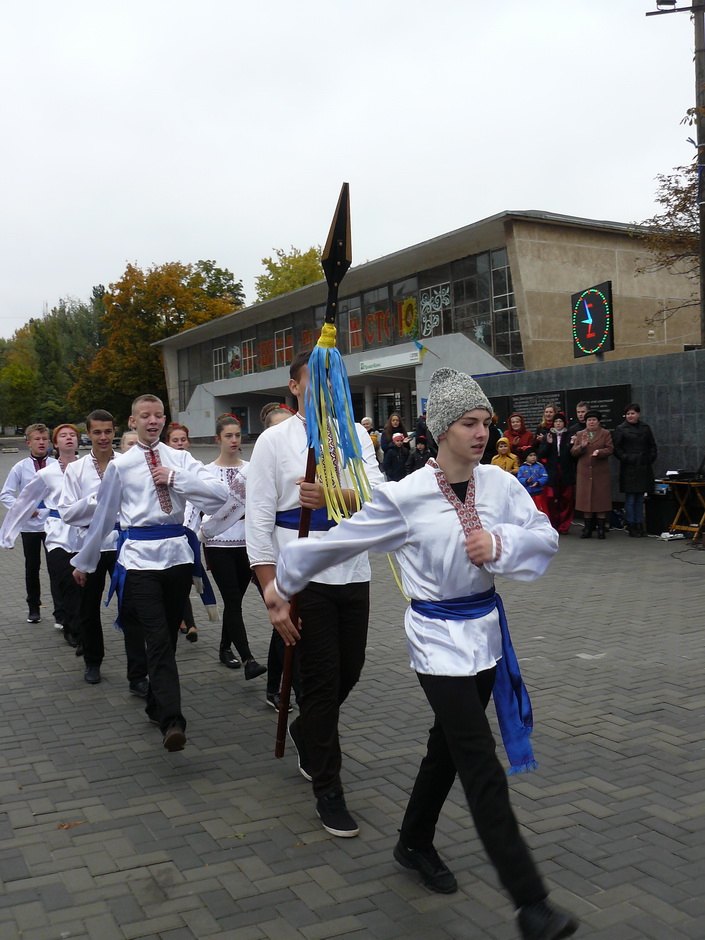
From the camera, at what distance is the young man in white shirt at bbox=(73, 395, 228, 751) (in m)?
5.38

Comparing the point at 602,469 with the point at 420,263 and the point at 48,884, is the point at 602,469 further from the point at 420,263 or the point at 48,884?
the point at 420,263

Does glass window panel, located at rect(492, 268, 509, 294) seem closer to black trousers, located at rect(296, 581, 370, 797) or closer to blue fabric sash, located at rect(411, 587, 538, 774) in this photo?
black trousers, located at rect(296, 581, 370, 797)

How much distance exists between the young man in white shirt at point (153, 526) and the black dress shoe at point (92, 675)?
119 centimetres

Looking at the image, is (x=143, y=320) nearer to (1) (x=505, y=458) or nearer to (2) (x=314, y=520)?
(1) (x=505, y=458)

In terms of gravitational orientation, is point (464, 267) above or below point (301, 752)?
above

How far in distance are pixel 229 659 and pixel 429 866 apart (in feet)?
12.8

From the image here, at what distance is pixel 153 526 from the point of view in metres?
5.54

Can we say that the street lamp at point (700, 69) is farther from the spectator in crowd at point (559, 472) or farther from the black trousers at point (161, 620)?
the black trousers at point (161, 620)

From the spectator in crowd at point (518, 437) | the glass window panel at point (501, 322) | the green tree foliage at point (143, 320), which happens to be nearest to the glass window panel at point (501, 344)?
the glass window panel at point (501, 322)

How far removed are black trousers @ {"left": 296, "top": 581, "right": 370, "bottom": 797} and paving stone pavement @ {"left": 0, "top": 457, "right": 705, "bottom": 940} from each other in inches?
11.9

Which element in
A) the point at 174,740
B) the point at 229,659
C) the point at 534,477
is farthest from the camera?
the point at 534,477

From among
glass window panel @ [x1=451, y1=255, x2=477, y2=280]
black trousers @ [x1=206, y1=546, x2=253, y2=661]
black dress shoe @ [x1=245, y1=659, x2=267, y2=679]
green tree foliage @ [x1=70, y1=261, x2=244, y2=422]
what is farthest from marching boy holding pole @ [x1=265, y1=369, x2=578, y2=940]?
green tree foliage @ [x1=70, y1=261, x2=244, y2=422]

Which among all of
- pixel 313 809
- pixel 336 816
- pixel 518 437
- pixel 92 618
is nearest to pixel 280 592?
pixel 336 816

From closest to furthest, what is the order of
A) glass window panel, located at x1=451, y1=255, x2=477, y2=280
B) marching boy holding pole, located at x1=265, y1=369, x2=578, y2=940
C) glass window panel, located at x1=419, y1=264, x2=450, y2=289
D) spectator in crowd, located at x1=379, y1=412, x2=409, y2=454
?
marching boy holding pole, located at x1=265, y1=369, x2=578, y2=940
spectator in crowd, located at x1=379, y1=412, x2=409, y2=454
glass window panel, located at x1=451, y1=255, x2=477, y2=280
glass window panel, located at x1=419, y1=264, x2=450, y2=289
